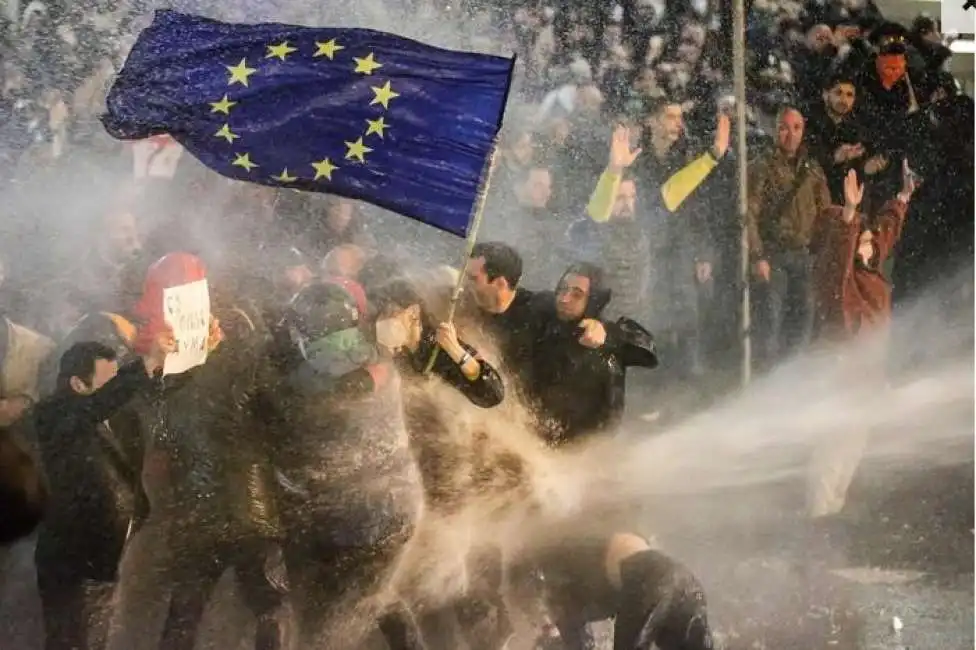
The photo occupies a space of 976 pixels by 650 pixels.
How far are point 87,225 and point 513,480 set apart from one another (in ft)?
4.06

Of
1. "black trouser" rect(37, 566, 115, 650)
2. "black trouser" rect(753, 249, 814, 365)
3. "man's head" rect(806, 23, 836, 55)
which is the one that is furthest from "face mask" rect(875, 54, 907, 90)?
"black trouser" rect(37, 566, 115, 650)

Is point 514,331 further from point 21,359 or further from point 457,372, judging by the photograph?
point 21,359

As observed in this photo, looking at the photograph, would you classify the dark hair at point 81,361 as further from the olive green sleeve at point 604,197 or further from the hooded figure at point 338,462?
the olive green sleeve at point 604,197

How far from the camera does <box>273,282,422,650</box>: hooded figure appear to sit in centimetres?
248

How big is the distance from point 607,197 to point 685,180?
0.23 m

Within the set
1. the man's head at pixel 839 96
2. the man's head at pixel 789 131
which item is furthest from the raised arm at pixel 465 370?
the man's head at pixel 839 96

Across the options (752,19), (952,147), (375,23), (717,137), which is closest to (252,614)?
(375,23)

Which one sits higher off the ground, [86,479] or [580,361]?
[580,361]

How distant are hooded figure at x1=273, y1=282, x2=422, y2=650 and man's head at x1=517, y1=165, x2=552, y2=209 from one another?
1.78 feet

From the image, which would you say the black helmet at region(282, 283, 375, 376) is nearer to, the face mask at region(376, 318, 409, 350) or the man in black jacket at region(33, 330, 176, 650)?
the face mask at region(376, 318, 409, 350)

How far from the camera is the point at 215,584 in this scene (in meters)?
2.44

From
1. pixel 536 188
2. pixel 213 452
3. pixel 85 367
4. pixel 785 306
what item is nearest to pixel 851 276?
pixel 785 306

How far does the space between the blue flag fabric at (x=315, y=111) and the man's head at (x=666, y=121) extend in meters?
0.45

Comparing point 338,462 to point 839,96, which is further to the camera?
point 839,96
